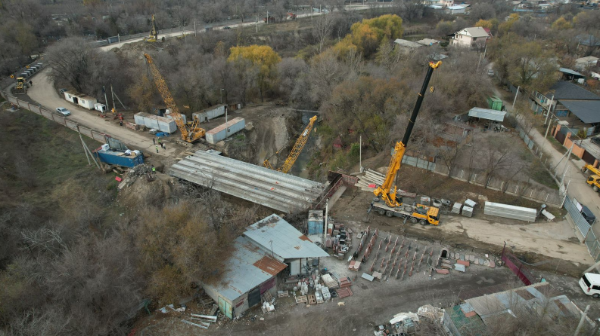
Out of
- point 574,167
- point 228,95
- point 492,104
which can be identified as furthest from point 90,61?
point 574,167

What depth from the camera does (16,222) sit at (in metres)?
25.8

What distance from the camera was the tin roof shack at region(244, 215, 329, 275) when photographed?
71.3 feet

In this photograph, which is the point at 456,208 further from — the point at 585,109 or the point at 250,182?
the point at 585,109

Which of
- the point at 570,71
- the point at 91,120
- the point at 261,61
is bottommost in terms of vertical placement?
the point at 91,120

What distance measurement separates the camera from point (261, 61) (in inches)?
2068

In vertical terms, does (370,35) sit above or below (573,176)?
above

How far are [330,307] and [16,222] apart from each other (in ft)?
74.7

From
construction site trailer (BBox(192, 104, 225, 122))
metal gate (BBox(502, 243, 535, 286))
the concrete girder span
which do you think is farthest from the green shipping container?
construction site trailer (BBox(192, 104, 225, 122))

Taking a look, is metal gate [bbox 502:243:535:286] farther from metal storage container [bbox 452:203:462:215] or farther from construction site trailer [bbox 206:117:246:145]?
construction site trailer [bbox 206:117:246:145]

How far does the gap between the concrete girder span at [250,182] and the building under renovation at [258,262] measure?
4.19 meters

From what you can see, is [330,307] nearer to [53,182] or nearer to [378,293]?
[378,293]

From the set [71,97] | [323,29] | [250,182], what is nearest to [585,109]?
[250,182]

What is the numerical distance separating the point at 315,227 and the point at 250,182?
833 cm

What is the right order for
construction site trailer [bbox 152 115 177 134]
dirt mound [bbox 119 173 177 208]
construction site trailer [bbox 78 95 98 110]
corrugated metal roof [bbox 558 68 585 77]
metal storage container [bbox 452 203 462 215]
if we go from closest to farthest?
metal storage container [bbox 452 203 462 215] → dirt mound [bbox 119 173 177 208] → construction site trailer [bbox 152 115 177 134] → construction site trailer [bbox 78 95 98 110] → corrugated metal roof [bbox 558 68 585 77]
